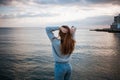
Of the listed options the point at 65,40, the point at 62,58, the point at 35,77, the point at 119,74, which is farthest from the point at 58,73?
the point at 119,74

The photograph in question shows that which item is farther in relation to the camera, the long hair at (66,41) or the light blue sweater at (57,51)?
the light blue sweater at (57,51)

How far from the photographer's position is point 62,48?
432 cm

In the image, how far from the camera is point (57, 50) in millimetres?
4414

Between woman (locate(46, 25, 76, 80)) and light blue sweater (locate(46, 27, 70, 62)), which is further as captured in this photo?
light blue sweater (locate(46, 27, 70, 62))

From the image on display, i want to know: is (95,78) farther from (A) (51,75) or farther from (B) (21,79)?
(B) (21,79)

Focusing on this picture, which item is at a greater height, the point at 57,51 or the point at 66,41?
the point at 66,41

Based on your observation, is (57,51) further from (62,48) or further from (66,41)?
(66,41)

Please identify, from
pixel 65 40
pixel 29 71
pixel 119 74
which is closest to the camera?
pixel 65 40

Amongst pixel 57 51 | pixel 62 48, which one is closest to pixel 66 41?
pixel 62 48

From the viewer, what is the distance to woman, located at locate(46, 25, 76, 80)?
4.28 metres

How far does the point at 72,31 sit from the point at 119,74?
10345 mm

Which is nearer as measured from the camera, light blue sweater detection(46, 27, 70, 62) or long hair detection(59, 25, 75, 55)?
long hair detection(59, 25, 75, 55)

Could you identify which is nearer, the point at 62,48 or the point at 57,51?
the point at 62,48

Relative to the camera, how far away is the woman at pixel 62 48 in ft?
14.0
